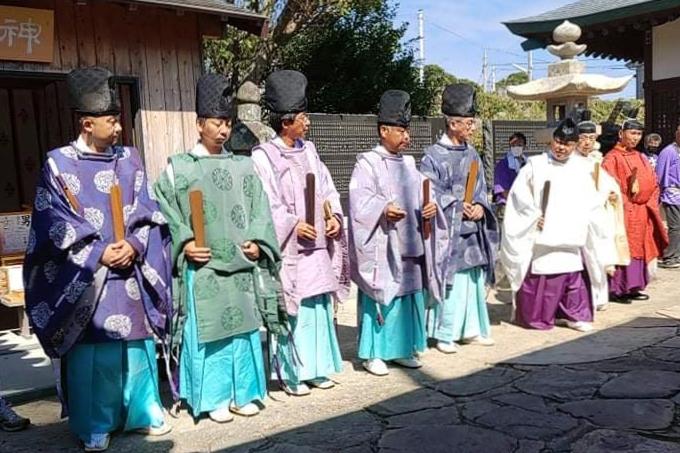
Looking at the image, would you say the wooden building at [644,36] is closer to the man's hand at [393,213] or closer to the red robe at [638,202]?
the red robe at [638,202]

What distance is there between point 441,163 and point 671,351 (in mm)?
2199

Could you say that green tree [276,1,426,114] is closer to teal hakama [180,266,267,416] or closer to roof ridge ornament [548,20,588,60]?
roof ridge ornament [548,20,588,60]

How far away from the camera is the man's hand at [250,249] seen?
13.4 ft

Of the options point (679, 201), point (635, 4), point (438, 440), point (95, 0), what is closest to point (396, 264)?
point (438, 440)

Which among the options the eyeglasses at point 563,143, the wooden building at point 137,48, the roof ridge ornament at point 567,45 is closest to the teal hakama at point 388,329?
the eyeglasses at point 563,143

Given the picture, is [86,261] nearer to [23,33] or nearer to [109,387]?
[109,387]

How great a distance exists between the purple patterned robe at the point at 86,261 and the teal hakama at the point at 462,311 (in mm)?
2412

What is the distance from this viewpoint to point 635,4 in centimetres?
959

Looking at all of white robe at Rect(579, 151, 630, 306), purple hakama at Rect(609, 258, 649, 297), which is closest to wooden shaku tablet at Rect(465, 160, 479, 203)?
white robe at Rect(579, 151, 630, 306)

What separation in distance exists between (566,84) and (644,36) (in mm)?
3790

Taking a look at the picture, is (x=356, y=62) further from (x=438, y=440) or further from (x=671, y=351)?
(x=438, y=440)

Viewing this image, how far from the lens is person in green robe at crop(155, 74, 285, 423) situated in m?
3.94

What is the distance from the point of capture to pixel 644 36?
11008 millimetres

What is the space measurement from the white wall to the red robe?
427 centimetres
